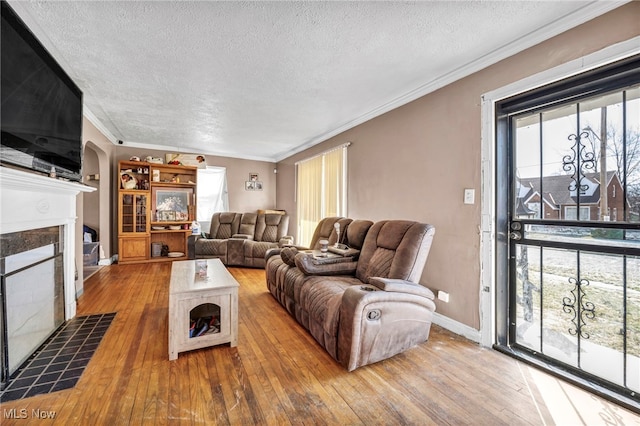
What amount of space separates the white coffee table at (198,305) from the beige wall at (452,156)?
1939 millimetres

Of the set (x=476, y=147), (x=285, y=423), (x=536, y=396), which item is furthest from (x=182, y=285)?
(x=476, y=147)

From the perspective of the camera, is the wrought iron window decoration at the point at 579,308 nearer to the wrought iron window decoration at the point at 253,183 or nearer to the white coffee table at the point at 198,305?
the white coffee table at the point at 198,305

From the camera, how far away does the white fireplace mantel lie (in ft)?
5.52

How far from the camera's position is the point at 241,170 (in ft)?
21.7

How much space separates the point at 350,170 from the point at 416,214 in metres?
1.40

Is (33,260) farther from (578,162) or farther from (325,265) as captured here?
(578,162)

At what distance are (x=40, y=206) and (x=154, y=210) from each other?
3.73 m

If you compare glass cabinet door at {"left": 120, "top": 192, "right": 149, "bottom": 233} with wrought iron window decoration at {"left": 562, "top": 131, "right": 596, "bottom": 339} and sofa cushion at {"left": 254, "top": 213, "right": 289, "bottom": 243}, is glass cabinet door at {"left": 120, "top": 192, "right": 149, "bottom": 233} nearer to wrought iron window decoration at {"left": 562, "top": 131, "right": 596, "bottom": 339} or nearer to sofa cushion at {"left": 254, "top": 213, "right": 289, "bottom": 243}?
sofa cushion at {"left": 254, "top": 213, "right": 289, "bottom": 243}

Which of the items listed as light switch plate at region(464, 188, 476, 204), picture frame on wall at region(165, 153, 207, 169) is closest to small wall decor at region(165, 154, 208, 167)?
picture frame on wall at region(165, 153, 207, 169)

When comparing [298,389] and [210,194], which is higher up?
[210,194]

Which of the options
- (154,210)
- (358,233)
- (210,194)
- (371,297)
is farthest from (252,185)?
(371,297)

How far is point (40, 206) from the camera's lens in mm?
2100

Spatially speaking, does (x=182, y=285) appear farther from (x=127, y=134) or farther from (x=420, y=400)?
(x=127, y=134)

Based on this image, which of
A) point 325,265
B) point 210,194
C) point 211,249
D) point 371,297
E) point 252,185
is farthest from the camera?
point 252,185
